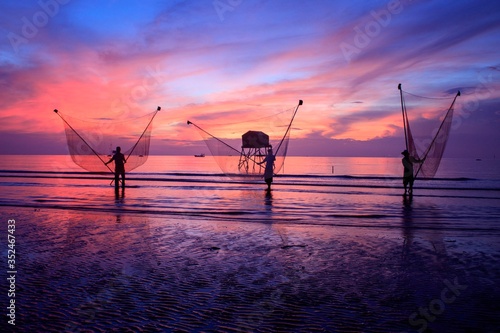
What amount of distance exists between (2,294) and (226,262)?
3417 millimetres

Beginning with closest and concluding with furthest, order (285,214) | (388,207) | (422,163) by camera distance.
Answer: (285,214) → (388,207) → (422,163)

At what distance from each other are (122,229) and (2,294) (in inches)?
206

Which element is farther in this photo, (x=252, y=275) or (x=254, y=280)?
(x=252, y=275)

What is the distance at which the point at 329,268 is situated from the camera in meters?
6.78

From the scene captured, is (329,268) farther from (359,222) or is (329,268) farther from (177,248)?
(359,222)

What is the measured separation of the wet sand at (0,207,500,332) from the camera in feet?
14.6

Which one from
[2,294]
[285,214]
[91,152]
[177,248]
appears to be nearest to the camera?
[2,294]

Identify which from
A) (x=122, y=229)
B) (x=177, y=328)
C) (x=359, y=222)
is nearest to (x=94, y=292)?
(x=177, y=328)

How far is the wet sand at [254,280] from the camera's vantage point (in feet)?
14.6

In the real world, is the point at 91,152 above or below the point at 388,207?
above

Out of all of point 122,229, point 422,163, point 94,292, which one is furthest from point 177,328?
point 422,163

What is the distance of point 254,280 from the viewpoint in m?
6.04

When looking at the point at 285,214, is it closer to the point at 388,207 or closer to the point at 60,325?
the point at 388,207

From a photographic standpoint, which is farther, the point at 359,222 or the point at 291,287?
the point at 359,222
